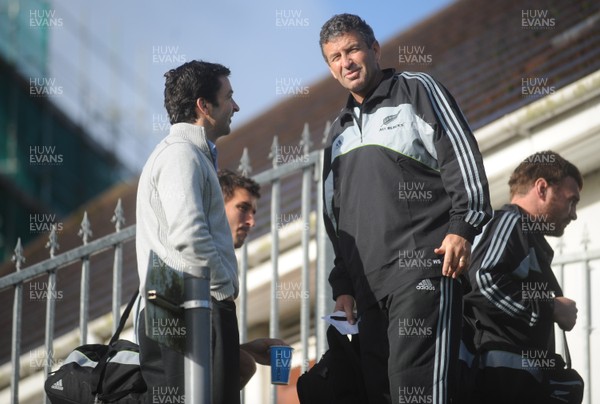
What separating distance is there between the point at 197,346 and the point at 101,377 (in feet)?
A: 3.87

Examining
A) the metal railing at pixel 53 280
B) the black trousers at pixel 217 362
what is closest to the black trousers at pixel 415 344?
the black trousers at pixel 217 362

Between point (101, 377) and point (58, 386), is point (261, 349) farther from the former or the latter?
point (58, 386)

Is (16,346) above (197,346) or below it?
above

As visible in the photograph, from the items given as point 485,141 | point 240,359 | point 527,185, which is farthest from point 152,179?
point 485,141

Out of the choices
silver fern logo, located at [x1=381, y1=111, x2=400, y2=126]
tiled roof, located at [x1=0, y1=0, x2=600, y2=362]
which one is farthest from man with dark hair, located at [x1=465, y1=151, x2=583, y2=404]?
tiled roof, located at [x1=0, y1=0, x2=600, y2=362]

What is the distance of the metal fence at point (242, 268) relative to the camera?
682 centimetres

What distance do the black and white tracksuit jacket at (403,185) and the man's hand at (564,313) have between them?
2.83 ft

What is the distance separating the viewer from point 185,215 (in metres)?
5.23

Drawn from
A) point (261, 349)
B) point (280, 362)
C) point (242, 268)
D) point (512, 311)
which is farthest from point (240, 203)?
point (512, 311)

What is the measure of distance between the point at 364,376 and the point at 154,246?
3.44ft

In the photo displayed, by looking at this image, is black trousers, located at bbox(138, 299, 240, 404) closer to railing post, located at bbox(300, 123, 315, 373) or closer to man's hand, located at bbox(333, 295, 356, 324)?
man's hand, located at bbox(333, 295, 356, 324)

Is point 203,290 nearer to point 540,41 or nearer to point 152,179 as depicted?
point 152,179

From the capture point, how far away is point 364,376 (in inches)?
216

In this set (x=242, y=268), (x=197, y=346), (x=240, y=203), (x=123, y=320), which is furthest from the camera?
(x=242, y=268)
